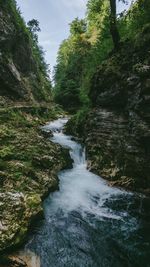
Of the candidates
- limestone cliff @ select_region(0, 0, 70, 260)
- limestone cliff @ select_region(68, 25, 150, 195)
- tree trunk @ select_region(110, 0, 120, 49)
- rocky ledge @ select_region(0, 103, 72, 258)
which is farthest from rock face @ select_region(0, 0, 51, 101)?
tree trunk @ select_region(110, 0, 120, 49)

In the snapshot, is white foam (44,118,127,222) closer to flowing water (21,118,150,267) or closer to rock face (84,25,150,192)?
flowing water (21,118,150,267)

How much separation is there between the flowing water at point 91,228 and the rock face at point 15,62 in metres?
13.2

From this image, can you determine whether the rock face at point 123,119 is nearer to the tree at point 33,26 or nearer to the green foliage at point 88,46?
the green foliage at point 88,46

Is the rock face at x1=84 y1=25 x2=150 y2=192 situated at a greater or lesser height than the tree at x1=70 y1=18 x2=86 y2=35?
lesser

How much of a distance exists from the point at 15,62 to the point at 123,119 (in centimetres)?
1728

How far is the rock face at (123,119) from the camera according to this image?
1271 cm

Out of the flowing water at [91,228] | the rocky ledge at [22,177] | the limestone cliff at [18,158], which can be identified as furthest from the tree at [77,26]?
the flowing water at [91,228]

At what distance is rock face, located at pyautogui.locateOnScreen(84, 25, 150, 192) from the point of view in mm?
12711

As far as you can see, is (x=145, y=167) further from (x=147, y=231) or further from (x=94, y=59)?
Answer: (x=94, y=59)

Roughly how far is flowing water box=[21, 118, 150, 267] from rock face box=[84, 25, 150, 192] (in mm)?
1123

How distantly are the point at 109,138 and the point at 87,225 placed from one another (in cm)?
596

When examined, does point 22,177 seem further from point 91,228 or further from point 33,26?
point 33,26

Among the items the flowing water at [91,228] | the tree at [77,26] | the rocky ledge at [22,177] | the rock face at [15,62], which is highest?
the tree at [77,26]

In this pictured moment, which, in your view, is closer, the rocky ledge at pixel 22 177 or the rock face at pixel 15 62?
the rocky ledge at pixel 22 177
